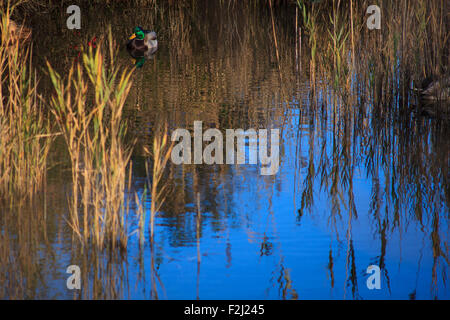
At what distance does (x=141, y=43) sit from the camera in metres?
9.02

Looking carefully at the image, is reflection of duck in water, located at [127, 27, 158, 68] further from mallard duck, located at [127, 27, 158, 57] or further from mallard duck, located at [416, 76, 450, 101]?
mallard duck, located at [416, 76, 450, 101]

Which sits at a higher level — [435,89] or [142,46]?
[142,46]

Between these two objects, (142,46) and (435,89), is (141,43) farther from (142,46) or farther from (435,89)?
(435,89)

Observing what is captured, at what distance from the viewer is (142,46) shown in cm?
895

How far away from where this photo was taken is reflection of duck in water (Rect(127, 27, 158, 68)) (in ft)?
28.8

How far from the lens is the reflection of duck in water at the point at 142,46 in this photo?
346 inches

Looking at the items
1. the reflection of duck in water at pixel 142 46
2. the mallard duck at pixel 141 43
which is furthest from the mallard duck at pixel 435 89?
the mallard duck at pixel 141 43

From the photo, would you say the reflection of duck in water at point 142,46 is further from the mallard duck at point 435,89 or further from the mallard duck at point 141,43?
the mallard duck at point 435,89

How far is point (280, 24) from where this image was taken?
1133 centimetres

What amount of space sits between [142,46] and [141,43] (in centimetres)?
9

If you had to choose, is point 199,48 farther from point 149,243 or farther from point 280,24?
point 149,243

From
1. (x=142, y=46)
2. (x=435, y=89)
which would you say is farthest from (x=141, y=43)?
(x=435, y=89)

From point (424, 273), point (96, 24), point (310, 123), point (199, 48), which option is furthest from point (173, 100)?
point (96, 24)

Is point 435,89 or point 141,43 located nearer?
point 435,89
